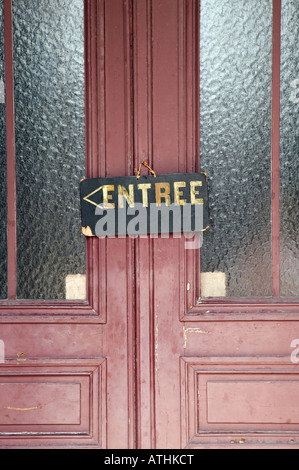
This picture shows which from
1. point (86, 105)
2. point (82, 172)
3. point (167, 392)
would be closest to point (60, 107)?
point (86, 105)

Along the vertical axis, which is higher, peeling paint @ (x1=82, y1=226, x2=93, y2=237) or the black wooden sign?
the black wooden sign

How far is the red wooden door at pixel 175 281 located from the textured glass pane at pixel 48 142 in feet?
0.14

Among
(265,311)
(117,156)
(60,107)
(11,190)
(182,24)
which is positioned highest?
(182,24)

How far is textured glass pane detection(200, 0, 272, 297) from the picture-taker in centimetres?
156

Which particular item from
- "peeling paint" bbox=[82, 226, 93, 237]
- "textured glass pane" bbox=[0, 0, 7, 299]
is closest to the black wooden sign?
"peeling paint" bbox=[82, 226, 93, 237]

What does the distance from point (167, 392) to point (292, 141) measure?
41.3 inches

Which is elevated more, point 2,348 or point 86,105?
point 86,105

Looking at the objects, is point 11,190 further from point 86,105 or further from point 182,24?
point 182,24

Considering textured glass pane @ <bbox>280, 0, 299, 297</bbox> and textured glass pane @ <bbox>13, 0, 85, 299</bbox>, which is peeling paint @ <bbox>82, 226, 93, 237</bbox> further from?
textured glass pane @ <bbox>280, 0, 299, 297</bbox>

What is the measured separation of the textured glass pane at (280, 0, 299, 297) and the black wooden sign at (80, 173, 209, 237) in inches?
12.0

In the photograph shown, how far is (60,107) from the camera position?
1595mm

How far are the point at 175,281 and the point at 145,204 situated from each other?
308 mm

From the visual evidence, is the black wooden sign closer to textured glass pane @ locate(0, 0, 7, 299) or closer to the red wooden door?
the red wooden door
